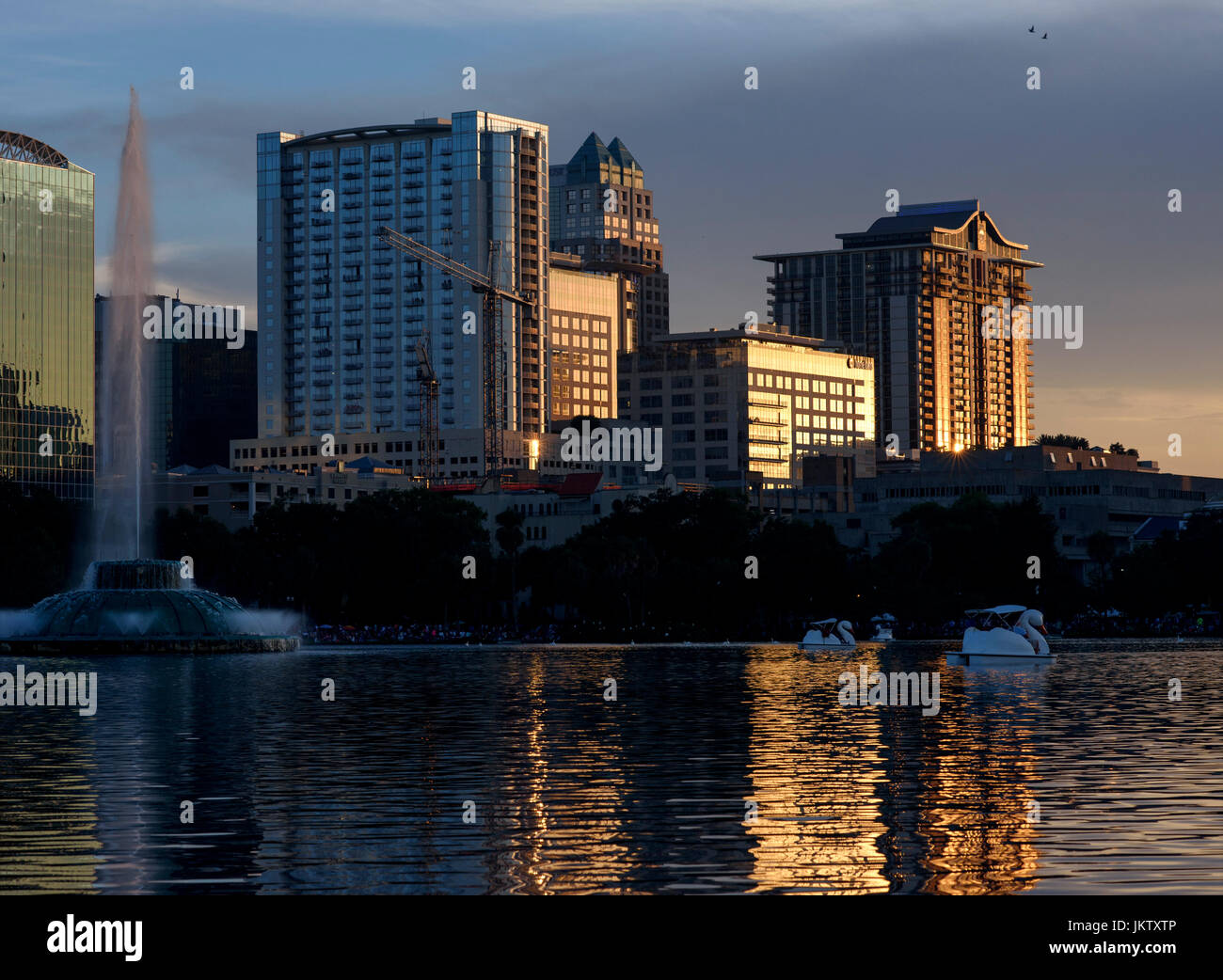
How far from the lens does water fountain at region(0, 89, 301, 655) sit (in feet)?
354

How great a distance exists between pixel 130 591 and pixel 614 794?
84643 millimetres

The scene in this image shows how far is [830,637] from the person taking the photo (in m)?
144

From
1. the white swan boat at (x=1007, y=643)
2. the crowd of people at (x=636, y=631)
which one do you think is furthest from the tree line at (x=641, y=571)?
the white swan boat at (x=1007, y=643)

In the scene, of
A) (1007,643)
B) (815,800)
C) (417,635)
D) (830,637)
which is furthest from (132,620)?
(815,800)

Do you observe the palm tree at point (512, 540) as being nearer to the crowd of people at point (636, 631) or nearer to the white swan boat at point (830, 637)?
the crowd of people at point (636, 631)

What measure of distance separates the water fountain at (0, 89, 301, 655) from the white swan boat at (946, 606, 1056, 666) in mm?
41608

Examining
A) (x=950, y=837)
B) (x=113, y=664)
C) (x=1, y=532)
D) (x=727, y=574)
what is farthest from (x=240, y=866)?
(x=1, y=532)

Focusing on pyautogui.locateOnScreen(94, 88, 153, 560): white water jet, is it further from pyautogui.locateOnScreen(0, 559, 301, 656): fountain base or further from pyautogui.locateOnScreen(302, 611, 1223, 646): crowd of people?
pyautogui.locateOnScreen(302, 611, 1223, 646): crowd of people

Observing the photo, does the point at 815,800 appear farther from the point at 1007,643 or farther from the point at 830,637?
the point at 830,637

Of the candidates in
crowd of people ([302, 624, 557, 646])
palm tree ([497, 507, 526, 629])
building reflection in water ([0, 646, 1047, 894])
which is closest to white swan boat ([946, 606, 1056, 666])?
building reflection in water ([0, 646, 1047, 894])

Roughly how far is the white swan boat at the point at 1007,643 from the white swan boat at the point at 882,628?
2602 inches
